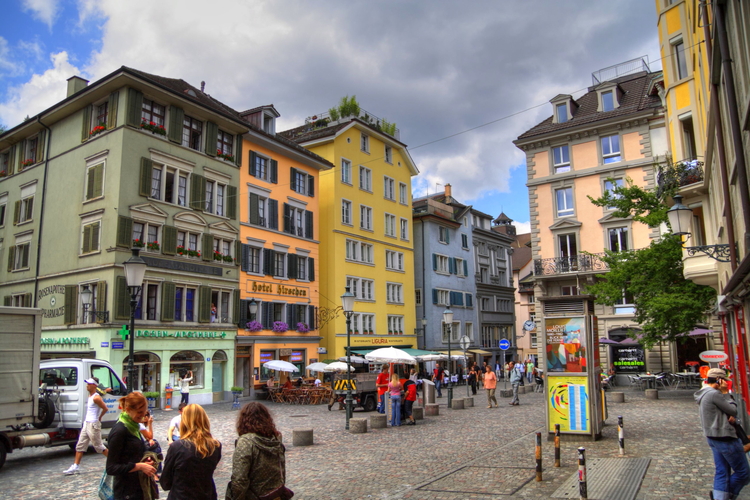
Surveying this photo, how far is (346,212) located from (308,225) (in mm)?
4590

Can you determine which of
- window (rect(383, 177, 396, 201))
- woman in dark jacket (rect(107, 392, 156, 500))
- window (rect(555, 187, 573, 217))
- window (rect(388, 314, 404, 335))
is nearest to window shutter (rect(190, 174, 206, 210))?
window (rect(383, 177, 396, 201))

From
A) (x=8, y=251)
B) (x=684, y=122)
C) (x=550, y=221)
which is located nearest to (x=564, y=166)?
(x=550, y=221)

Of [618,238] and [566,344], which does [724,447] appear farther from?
[618,238]

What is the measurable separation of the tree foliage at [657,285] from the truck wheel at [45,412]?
2108 centimetres

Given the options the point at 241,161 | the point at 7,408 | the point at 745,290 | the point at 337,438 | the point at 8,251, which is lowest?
the point at 337,438

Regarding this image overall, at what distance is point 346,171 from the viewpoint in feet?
148

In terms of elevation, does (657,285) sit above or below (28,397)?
above

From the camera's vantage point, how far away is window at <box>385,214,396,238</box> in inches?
1921

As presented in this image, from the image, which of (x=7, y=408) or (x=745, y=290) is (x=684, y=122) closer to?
(x=745, y=290)

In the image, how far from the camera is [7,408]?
12820 millimetres

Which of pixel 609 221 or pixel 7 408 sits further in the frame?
pixel 609 221

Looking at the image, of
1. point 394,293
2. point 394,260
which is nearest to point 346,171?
point 394,260

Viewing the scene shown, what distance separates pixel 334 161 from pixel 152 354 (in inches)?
777

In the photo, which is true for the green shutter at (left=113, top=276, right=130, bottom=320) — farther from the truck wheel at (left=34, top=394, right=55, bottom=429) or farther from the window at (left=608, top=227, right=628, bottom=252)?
the window at (left=608, top=227, right=628, bottom=252)
